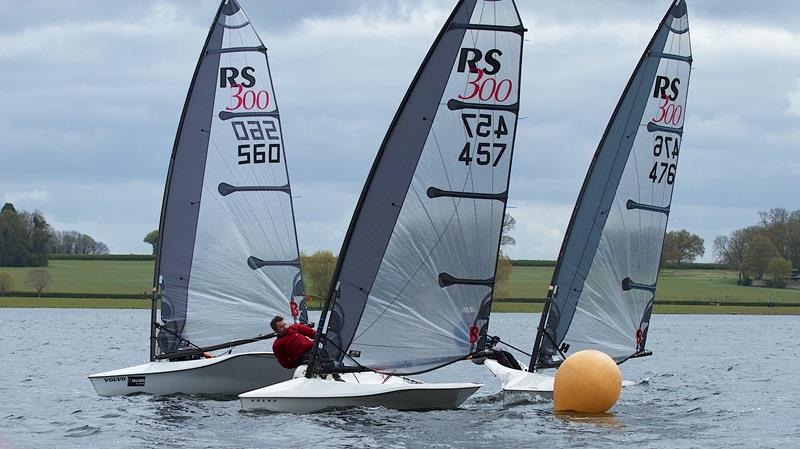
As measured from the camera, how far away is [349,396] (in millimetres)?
19766

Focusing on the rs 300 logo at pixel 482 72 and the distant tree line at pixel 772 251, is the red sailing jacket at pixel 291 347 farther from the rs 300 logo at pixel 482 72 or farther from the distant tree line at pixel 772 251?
the distant tree line at pixel 772 251

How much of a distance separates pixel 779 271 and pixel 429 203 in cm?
9542

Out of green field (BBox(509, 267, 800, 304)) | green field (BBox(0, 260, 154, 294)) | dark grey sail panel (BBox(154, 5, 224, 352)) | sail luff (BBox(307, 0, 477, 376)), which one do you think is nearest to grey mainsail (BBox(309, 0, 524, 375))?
sail luff (BBox(307, 0, 477, 376))

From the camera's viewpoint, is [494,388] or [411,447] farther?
[494,388]

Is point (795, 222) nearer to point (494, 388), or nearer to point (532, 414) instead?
Answer: point (494, 388)

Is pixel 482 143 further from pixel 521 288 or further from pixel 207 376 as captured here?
pixel 521 288

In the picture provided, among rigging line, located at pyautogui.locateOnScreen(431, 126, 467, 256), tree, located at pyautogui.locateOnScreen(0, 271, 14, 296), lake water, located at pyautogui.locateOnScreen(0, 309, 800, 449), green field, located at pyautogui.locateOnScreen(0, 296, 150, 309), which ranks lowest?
lake water, located at pyautogui.locateOnScreen(0, 309, 800, 449)

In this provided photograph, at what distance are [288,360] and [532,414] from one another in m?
3.83

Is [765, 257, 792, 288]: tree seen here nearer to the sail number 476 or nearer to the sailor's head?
the sail number 476

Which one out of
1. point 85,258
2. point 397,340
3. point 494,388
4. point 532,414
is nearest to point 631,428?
point 532,414

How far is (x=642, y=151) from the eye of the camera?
24406mm

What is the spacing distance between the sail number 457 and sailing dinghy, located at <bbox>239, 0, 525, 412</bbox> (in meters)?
0.02

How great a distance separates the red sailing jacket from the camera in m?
21.3

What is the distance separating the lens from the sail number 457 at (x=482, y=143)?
69.1 ft
